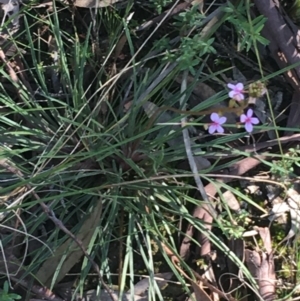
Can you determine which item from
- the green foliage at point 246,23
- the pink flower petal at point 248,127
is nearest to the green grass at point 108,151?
the green foliage at point 246,23

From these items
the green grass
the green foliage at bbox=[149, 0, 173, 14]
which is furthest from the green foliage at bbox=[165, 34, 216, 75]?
the green foliage at bbox=[149, 0, 173, 14]

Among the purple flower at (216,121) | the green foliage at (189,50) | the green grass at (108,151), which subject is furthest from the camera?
the green grass at (108,151)

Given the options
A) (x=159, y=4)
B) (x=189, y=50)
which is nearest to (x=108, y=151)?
(x=189, y=50)

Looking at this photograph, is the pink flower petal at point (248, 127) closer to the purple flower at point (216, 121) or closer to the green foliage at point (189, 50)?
the purple flower at point (216, 121)

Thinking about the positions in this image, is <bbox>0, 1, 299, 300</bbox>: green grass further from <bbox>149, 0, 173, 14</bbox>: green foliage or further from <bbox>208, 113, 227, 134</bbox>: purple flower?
<bbox>208, 113, 227, 134</bbox>: purple flower

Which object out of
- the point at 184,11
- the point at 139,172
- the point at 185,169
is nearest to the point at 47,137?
the point at 139,172

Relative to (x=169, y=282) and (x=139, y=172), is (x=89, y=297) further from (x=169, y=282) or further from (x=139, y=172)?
(x=139, y=172)

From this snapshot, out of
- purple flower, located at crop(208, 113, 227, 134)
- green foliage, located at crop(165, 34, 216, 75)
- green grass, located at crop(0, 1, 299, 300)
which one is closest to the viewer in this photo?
purple flower, located at crop(208, 113, 227, 134)

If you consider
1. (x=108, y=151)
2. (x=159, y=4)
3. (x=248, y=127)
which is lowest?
(x=108, y=151)

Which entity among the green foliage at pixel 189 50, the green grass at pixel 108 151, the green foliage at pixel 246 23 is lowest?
the green grass at pixel 108 151

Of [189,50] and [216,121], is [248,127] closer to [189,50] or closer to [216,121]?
[216,121]

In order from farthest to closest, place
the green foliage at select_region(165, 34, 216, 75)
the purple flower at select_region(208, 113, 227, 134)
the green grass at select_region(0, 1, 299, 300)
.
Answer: the green grass at select_region(0, 1, 299, 300), the green foliage at select_region(165, 34, 216, 75), the purple flower at select_region(208, 113, 227, 134)

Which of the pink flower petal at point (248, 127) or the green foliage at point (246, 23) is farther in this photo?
the green foliage at point (246, 23)
